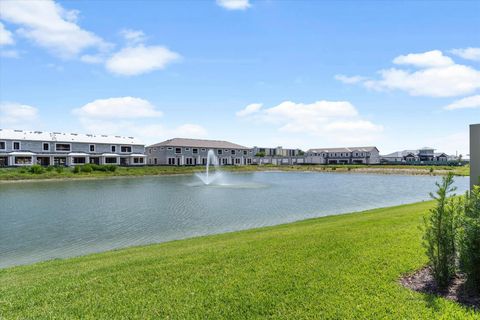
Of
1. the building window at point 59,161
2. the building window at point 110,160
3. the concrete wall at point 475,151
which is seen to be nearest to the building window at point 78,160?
the building window at point 59,161

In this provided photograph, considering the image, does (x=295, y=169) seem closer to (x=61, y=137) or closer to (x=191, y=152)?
(x=191, y=152)

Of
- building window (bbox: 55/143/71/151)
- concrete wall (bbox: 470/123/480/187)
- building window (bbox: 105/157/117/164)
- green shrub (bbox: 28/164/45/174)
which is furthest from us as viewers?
building window (bbox: 105/157/117/164)

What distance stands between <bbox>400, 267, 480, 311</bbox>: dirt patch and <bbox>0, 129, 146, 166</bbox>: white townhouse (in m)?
62.1

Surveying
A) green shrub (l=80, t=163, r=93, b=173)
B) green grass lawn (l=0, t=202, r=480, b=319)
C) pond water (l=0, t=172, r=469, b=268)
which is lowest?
pond water (l=0, t=172, r=469, b=268)

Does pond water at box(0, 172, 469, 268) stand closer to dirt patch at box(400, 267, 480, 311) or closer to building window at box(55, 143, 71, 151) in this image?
dirt patch at box(400, 267, 480, 311)

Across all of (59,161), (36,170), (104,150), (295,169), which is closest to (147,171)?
(104,150)

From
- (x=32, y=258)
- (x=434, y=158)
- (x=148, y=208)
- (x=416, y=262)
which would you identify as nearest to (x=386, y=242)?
(x=416, y=262)

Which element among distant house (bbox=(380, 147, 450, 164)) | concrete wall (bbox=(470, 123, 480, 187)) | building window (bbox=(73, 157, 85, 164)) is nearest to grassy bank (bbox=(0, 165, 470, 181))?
building window (bbox=(73, 157, 85, 164))

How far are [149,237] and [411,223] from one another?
9954mm

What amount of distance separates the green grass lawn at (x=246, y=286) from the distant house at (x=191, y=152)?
213 feet

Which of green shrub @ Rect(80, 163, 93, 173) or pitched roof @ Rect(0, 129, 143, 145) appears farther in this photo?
pitched roof @ Rect(0, 129, 143, 145)

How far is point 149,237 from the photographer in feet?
41.4

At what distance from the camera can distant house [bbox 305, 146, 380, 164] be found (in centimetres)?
10719

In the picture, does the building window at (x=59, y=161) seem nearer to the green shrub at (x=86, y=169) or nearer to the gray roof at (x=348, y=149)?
the green shrub at (x=86, y=169)
